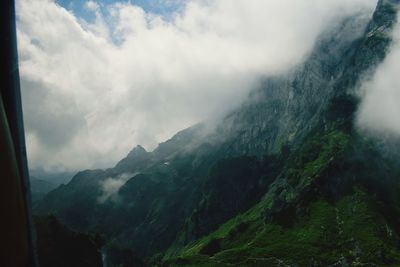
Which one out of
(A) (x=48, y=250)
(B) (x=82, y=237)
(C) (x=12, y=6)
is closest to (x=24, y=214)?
(C) (x=12, y=6)

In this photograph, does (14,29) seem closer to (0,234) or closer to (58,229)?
(0,234)

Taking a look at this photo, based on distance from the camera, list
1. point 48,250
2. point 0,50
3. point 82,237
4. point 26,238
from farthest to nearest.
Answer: point 82,237
point 48,250
point 0,50
point 26,238

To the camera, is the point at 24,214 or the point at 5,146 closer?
the point at 5,146

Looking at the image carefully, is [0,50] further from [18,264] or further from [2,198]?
[18,264]

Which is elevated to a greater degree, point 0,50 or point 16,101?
point 0,50

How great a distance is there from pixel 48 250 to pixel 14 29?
153 meters

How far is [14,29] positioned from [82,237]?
534 ft

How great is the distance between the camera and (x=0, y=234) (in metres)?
3.67

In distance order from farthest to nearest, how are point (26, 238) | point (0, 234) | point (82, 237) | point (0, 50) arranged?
point (82, 237)
point (0, 50)
point (26, 238)
point (0, 234)

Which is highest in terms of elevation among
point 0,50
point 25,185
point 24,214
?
point 0,50

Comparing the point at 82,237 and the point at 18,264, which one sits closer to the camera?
the point at 18,264

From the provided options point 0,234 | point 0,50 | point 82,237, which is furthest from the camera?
point 82,237

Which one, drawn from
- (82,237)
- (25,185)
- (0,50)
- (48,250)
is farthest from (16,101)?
(82,237)

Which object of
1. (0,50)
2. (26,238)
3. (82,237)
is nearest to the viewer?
(26,238)
